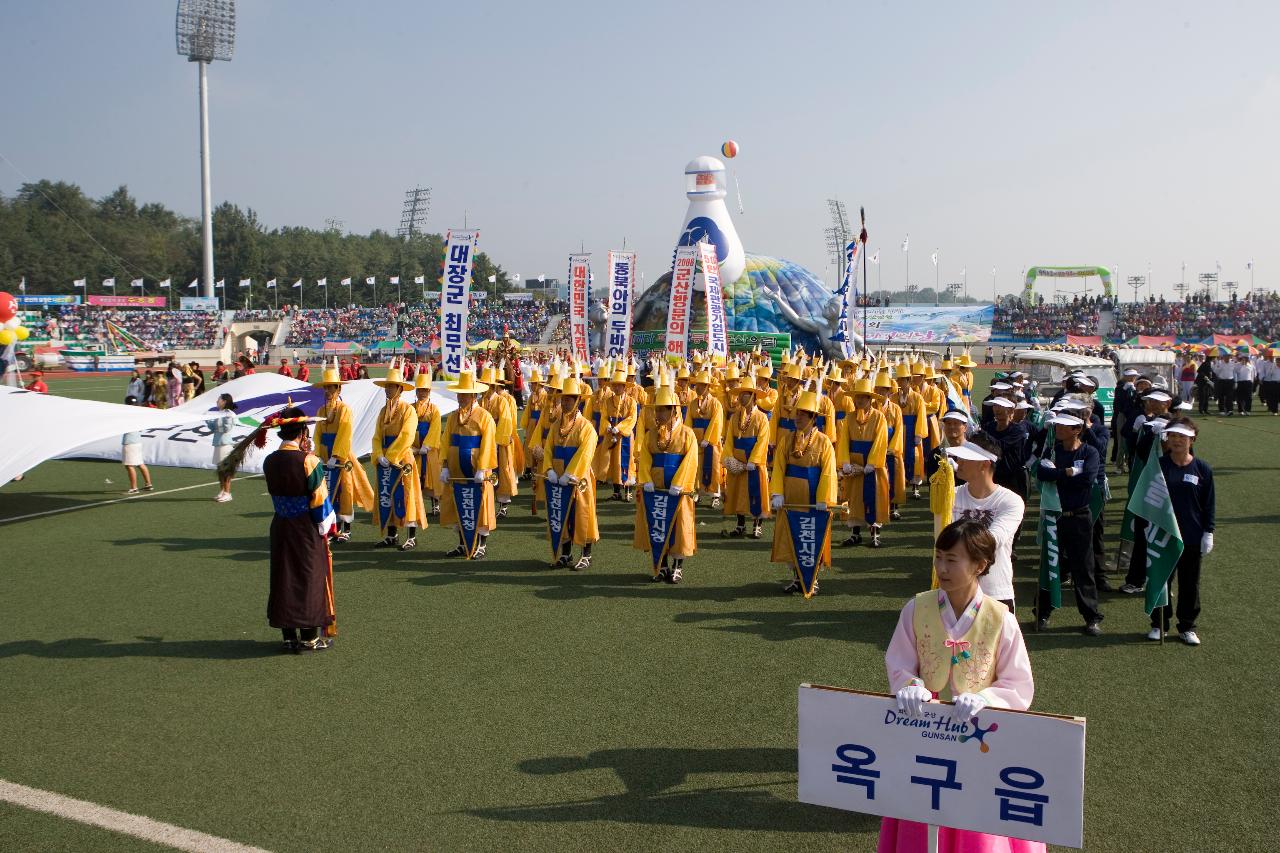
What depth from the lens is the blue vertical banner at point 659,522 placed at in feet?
28.3

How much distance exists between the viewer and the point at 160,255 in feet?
272

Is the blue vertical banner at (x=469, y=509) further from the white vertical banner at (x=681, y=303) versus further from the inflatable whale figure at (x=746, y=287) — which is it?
the inflatable whale figure at (x=746, y=287)

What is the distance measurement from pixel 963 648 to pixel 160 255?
91.1m

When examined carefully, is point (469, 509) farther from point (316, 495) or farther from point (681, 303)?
point (681, 303)

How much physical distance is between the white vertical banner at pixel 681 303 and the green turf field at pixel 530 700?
12.0 metres

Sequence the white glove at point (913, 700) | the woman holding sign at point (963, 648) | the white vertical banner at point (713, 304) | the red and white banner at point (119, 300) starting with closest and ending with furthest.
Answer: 1. the white glove at point (913, 700)
2. the woman holding sign at point (963, 648)
3. the white vertical banner at point (713, 304)
4. the red and white banner at point (119, 300)

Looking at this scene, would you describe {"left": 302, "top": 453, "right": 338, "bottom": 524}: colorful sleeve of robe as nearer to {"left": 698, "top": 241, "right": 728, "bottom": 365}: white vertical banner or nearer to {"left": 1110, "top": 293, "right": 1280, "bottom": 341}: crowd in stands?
{"left": 698, "top": 241, "right": 728, "bottom": 365}: white vertical banner

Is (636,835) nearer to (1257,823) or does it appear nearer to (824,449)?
(1257,823)

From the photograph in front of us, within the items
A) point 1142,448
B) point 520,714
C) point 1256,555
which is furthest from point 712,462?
point 520,714

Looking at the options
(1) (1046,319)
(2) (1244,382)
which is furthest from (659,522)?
(1) (1046,319)

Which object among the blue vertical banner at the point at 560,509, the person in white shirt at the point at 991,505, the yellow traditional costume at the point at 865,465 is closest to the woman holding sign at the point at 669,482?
the blue vertical banner at the point at 560,509

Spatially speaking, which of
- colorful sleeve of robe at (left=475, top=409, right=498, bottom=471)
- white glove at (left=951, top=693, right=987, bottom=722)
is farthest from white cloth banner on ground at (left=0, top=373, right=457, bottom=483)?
white glove at (left=951, top=693, right=987, bottom=722)

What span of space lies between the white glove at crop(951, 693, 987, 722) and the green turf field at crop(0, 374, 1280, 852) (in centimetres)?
159

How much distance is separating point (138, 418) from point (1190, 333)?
6081cm
